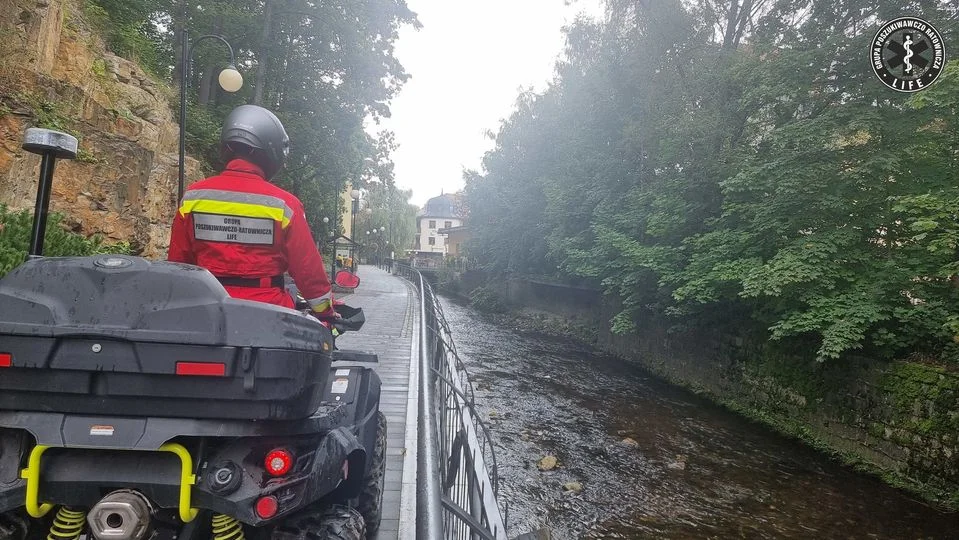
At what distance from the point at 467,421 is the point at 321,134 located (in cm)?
1979

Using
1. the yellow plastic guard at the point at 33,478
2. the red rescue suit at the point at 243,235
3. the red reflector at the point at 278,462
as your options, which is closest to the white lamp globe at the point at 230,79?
the red rescue suit at the point at 243,235

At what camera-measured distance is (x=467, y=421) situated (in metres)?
3.14

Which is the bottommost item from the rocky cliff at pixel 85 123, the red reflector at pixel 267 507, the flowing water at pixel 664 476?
the flowing water at pixel 664 476

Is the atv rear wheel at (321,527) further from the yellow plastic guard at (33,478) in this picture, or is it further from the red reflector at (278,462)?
the yellow plastic guard at (33,478)

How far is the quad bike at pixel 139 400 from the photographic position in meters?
1.65

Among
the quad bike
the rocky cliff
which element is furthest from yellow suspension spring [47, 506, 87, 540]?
the rocky cliff

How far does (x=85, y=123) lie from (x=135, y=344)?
10.7m

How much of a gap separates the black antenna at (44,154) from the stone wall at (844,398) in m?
11.8

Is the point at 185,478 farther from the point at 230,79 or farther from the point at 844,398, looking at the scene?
the point at 844,398

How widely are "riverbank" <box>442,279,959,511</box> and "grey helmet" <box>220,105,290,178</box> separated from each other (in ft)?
36.1

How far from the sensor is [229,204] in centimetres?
229

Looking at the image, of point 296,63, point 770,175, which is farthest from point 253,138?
point 296,63

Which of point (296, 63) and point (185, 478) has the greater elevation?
point (296, 63)

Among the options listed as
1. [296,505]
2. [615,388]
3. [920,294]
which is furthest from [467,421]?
[615,388]
